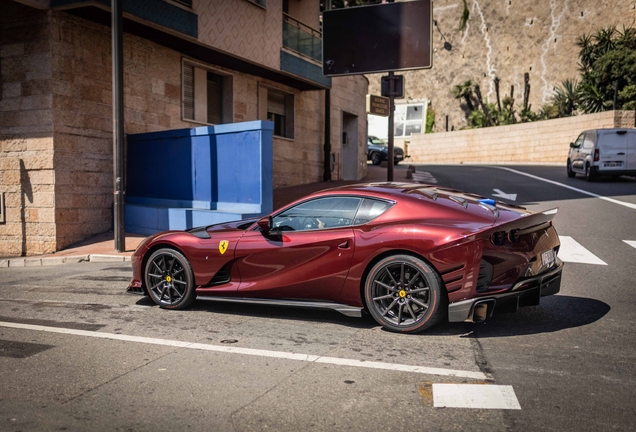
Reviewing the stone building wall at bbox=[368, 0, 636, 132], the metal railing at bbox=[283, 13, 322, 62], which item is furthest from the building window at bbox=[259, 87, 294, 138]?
the stone building wall at bbox=[368, 0, 636, 132]

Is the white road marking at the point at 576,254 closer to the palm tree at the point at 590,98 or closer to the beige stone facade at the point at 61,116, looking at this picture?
the beige stone facade at the point at 61,116

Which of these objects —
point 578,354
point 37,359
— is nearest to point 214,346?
point 37,359

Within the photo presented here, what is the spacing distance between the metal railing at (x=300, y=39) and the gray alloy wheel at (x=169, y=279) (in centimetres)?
1281

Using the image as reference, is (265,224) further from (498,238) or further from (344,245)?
(498,238)

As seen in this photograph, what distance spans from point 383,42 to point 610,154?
11427mm

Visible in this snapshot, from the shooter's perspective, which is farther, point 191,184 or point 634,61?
point 634,61

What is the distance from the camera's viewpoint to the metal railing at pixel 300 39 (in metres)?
18.6

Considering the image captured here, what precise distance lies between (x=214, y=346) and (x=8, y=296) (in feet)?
13.3

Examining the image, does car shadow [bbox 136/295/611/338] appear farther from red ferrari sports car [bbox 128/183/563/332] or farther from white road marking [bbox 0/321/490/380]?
white road marking [bbox 0/321/490/380]

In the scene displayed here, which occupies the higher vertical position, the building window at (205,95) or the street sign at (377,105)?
the building window at (205,95)

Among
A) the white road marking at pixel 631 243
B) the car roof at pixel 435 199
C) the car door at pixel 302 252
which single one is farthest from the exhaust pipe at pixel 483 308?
the white road marking at pixel 631 243

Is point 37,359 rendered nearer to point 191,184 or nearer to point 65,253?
point 65,253

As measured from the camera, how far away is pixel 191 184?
14.1m

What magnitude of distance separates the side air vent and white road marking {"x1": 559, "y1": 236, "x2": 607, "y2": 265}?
14.9ft
